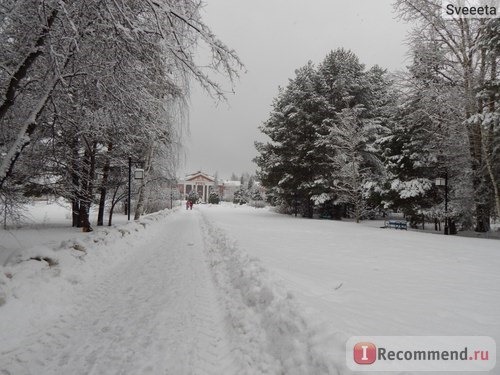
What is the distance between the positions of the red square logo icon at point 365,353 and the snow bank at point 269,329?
0.25m

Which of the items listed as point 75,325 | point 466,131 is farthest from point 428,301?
point 466,131

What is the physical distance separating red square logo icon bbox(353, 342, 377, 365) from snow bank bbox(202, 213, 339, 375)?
246 mm

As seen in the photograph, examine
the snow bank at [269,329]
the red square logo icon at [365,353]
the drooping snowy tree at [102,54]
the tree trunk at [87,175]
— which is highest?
the drooping snowy tree at [102,54]

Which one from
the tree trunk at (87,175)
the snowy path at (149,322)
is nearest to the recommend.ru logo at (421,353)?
the snowy path at (149,322)

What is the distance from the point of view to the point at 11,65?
5273 mm

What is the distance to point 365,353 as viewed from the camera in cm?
264

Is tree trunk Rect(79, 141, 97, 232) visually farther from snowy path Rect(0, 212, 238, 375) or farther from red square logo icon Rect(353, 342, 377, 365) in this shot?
red square logo icon Rect(353, 342, 377, 365)

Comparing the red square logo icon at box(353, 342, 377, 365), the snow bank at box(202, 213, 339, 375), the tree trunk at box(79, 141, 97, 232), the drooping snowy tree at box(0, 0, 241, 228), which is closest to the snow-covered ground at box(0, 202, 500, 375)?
the snow bank at box(202, 213, 339, 375)

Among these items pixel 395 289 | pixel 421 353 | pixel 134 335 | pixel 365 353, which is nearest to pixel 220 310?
pixel 134 335

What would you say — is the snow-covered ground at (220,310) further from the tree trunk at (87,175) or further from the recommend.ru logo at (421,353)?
the tree trunk at (87,175)

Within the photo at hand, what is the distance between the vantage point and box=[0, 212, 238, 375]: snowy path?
302 centimetres

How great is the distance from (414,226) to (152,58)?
71.4 ft

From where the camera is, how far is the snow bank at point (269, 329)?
109 inches

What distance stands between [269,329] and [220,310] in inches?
47.9
